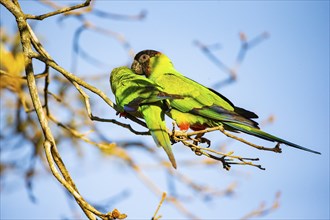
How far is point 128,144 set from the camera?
524cm

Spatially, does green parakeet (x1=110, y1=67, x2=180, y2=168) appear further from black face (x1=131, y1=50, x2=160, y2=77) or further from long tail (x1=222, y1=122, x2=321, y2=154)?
black face (x1=131, y1=50, x2=160, y2=77)

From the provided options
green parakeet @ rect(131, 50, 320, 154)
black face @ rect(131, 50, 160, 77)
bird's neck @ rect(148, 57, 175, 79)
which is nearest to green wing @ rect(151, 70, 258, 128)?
green parakeet @ rect(131, 50, 320, 154)

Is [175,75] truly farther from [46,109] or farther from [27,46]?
[27,46]

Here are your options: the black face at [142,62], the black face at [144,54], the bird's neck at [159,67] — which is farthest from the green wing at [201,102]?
the black face at [144,54]

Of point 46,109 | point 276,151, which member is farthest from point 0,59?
point 276,151

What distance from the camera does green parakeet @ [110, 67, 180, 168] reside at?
323 cm

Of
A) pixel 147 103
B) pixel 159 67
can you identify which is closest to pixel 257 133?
pixel 147 103

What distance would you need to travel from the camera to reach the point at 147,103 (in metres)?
3.47

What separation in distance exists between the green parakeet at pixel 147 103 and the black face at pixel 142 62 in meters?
0.87

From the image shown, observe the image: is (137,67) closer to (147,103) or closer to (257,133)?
(147,103)

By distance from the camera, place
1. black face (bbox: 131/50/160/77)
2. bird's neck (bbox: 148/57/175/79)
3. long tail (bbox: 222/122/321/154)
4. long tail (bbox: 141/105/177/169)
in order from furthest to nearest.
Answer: black face (bbox: 131/50/160/77)
bird's neck (bbox: 148/57/175/79)
long tail (bbox: 141/105/177/169)
long tail (bbox: 222/122/321/154)

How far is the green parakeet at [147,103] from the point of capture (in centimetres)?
323

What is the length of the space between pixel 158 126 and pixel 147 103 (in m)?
0.26

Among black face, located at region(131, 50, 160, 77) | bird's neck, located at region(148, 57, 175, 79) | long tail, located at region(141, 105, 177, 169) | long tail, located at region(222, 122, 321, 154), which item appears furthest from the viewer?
black face, located at region(131, 50, 160, 77)
